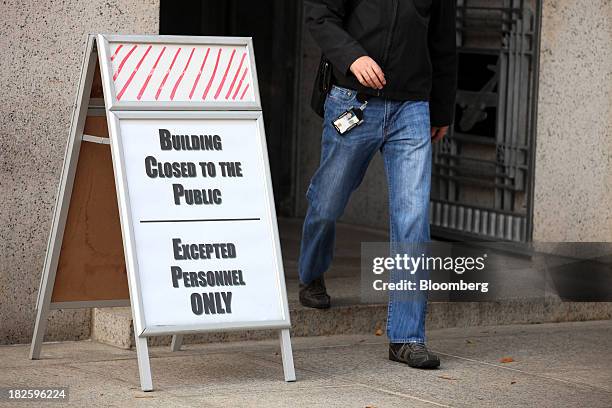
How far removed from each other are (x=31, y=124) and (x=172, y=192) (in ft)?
3.46

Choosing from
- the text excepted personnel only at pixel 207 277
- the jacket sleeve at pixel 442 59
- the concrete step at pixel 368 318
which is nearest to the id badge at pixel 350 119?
the jacket sleeve at pixel 442 59

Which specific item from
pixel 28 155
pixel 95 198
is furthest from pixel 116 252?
pixel 28 155

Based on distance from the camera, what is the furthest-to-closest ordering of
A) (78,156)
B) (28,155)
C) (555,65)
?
(555,65)
(28,155)
(78,156)

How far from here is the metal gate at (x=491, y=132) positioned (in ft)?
25.8

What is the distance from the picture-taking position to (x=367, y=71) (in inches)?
209

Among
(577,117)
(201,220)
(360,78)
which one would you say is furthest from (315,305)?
(577,117)

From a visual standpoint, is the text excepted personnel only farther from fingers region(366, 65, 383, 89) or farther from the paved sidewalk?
fingers region(366, 65, 383, 89)

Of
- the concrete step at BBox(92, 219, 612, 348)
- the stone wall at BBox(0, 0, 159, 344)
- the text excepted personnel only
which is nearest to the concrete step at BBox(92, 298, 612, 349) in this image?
the concrete step at BBox(92, 219, 612, 348)

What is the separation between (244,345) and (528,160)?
8.76ft

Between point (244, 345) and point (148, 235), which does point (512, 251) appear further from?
point (148, 235)

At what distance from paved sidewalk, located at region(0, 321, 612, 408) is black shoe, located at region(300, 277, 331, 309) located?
0.17 metres

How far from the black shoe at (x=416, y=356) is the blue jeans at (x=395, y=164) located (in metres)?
0.03

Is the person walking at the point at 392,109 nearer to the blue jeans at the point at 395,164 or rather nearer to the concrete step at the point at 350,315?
the blue jeans at the point at 395,164

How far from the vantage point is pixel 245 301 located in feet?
16.7
